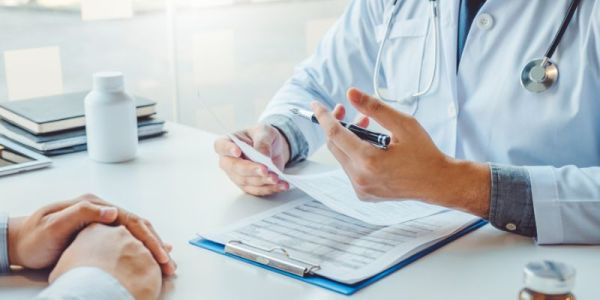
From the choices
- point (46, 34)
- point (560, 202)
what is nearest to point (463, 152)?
point (560, 202)

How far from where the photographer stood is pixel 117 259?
40.3 inches

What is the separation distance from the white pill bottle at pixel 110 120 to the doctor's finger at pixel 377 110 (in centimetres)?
61

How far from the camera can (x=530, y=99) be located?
55.4 inches

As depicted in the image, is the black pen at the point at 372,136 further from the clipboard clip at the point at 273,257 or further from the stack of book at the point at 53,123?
the stack of book at the point at 53,123

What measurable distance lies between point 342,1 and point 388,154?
210 centimetres

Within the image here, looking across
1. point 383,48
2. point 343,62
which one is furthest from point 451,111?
point 343,62

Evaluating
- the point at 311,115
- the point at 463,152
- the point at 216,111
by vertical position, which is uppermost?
the point at 311,115

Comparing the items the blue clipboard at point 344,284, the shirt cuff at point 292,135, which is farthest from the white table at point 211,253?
the shirt cuff at point 292,135

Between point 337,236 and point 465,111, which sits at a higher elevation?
point 465,111

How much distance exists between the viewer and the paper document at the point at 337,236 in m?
1.08

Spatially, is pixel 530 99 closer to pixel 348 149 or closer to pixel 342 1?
pixel 348 149

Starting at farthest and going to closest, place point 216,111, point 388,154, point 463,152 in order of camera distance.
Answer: point 216,111 < point 463,152 < point 388,154

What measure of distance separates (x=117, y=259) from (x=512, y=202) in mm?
584

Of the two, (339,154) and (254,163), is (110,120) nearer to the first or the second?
(254,163)
